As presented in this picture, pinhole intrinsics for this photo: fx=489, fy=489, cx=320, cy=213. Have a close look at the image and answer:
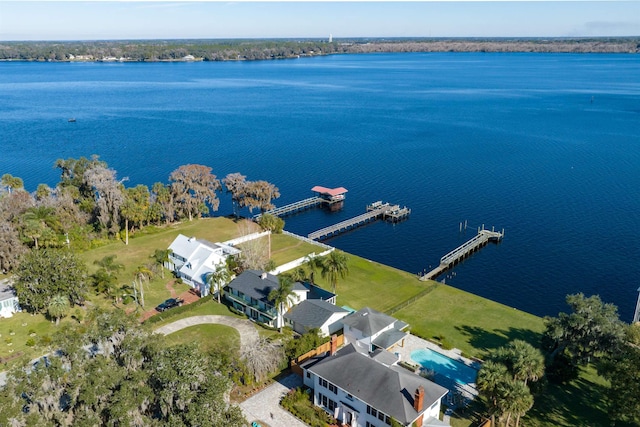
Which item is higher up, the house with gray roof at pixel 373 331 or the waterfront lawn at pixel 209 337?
the house with gray roof at pixel 373 331

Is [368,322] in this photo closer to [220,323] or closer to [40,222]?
[220,323]

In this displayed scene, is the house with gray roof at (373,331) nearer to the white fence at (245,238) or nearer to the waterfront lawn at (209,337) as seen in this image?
the waterfront lawn at (209,337)

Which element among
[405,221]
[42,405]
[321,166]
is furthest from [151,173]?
[42,405]

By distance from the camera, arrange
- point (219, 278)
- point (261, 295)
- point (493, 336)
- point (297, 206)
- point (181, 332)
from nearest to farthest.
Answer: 1. point (181, 332)
2. point (493, 336)
3. point (261, 295)
4. point (219, 278)
5. point (297, 206)

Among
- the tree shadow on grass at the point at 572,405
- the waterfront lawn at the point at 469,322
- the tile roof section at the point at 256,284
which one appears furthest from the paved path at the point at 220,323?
the tree shadow on grass at the point at 572,405

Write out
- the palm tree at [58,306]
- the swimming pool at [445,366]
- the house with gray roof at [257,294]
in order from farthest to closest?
the house with gray roof at [257,294], the palm tree at [58,306], the swimming pool at [445,366]

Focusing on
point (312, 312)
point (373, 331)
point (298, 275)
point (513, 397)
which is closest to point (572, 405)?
point (513, 397)

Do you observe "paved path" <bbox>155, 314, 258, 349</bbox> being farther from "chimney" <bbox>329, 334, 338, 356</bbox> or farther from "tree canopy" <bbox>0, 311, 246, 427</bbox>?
"tree canopy" <bbox>0, 311, 246, 427</bbox>
